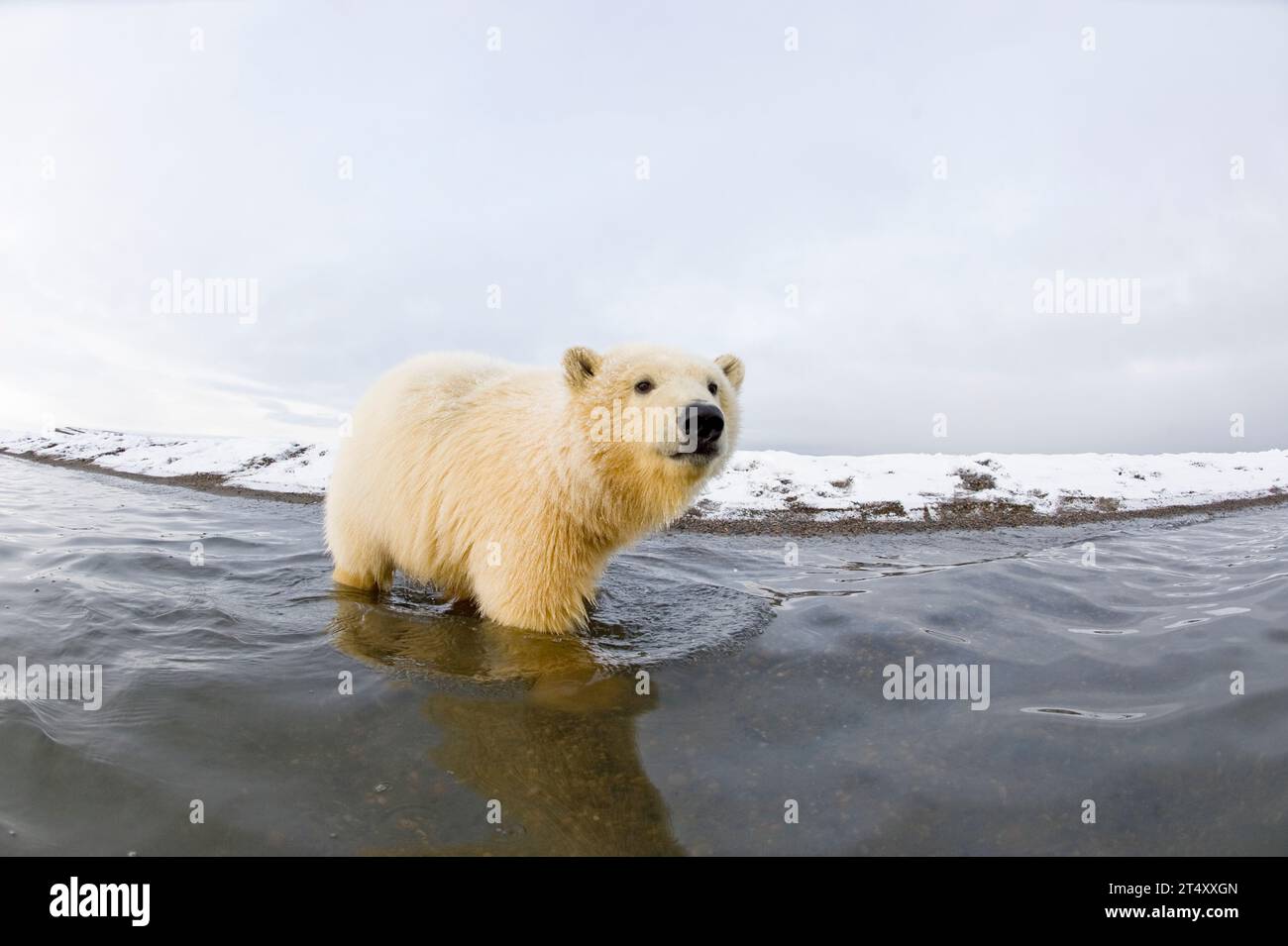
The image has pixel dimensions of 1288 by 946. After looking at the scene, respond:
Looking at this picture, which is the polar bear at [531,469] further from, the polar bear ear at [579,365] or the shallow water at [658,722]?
the shallow water at [658,722]

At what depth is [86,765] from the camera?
331 cm

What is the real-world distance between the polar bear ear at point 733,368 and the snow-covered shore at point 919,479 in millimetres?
5782

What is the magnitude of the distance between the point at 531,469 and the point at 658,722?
2193 millimetres

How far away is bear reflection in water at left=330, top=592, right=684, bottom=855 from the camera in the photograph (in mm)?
2900

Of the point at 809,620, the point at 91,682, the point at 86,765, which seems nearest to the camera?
the point at 86,765

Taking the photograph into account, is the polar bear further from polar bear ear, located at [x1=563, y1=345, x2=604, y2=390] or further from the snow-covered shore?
the snow-covered shore

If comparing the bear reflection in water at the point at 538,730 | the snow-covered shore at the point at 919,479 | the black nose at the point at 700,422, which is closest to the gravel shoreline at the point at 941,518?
the snow-covered shore at the point at 919,479

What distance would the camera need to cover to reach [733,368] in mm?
5762

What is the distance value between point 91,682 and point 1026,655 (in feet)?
21.7

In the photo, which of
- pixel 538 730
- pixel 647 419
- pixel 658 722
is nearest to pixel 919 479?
pixel 647 419

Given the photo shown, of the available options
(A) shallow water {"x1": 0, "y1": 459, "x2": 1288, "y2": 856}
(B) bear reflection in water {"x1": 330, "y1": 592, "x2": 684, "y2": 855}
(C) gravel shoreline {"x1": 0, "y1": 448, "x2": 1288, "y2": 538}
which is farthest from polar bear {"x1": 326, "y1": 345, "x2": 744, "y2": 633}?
(C) gravel shoreline {"x1": 0, "y1": 448, "x2": 1288, "y2": 538}

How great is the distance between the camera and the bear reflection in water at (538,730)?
290 cm

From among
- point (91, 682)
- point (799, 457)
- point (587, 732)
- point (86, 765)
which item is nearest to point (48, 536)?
point (91, 682)
